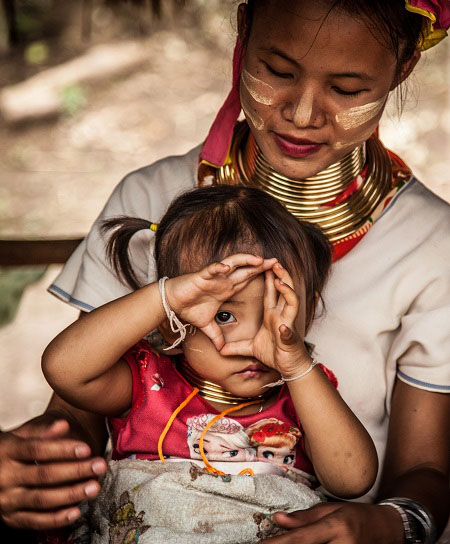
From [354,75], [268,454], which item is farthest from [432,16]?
[268,454]

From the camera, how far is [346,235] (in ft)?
7.68

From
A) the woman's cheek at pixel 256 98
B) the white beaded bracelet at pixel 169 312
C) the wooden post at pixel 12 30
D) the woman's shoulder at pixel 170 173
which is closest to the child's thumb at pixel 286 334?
the white beaded bracelet at pixel 169 312

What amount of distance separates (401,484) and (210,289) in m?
0.67

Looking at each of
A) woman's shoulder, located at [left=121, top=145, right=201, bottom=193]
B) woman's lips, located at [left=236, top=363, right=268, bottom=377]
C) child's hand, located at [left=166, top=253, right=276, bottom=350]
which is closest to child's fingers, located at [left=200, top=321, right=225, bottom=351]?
child's hand, located at [left=166, top=253, right=276, bottom=350]

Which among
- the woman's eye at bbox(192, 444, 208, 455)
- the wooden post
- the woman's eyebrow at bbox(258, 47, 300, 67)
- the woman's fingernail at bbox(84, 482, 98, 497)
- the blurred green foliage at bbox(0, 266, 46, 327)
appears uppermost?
the woman's eyebrow at bbox(258, 47, 300, 67)

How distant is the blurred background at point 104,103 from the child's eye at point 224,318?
3362 millimetres

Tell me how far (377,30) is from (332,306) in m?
0.72

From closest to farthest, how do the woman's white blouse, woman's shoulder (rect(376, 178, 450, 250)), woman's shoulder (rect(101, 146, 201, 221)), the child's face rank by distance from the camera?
the child's face
the woman's white blouse
woman's shoulder (rect(376, 178, 450, 250))
woman's shoulder (rect(101, 146, 201, 221))

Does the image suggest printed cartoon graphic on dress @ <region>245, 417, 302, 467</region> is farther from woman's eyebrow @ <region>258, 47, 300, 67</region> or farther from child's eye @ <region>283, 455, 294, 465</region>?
woman's eyebrow @ <region>258, 47, 300, 67</region>

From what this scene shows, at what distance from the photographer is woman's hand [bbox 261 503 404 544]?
71.1 inches

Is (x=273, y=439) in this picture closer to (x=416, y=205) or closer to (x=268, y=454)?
(x=268, y=454)

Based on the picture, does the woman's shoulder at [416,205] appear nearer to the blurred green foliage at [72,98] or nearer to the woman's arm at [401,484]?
the woman's arm at [401,484]

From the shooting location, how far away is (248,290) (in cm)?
199

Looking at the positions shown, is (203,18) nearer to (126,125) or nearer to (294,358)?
(126,125)
